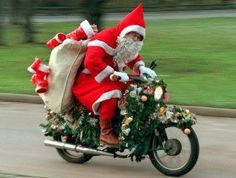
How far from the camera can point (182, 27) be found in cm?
2791

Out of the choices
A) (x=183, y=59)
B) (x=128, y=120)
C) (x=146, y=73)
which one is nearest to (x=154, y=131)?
(x=128, y=120)

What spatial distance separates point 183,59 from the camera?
17.5 m

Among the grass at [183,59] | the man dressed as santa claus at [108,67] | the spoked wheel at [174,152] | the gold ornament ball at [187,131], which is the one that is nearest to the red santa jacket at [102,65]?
the man dressed as santa claus at [108,67]

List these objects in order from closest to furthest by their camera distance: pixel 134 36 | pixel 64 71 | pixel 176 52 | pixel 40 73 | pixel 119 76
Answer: pixel 119 76 < pixel 134 36 < pixel 64 71 < pixel 40 73 < pixel 176 52

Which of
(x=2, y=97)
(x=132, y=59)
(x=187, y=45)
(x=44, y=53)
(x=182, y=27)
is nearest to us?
(x=132, y=59)

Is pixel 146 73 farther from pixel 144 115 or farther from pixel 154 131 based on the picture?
pixel 154 131

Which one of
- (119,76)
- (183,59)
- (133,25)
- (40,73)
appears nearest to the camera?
(119,76)

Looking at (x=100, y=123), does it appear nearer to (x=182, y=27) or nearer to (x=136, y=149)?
(x=136, y=149)

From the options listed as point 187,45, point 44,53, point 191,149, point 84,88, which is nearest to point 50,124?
point 84,88

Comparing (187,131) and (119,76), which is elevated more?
(119,76)

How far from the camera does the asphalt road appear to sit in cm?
747

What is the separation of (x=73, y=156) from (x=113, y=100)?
1099 millimetres

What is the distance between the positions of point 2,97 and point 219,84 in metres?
4.26

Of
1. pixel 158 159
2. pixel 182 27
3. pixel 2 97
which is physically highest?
pixel 182 27
